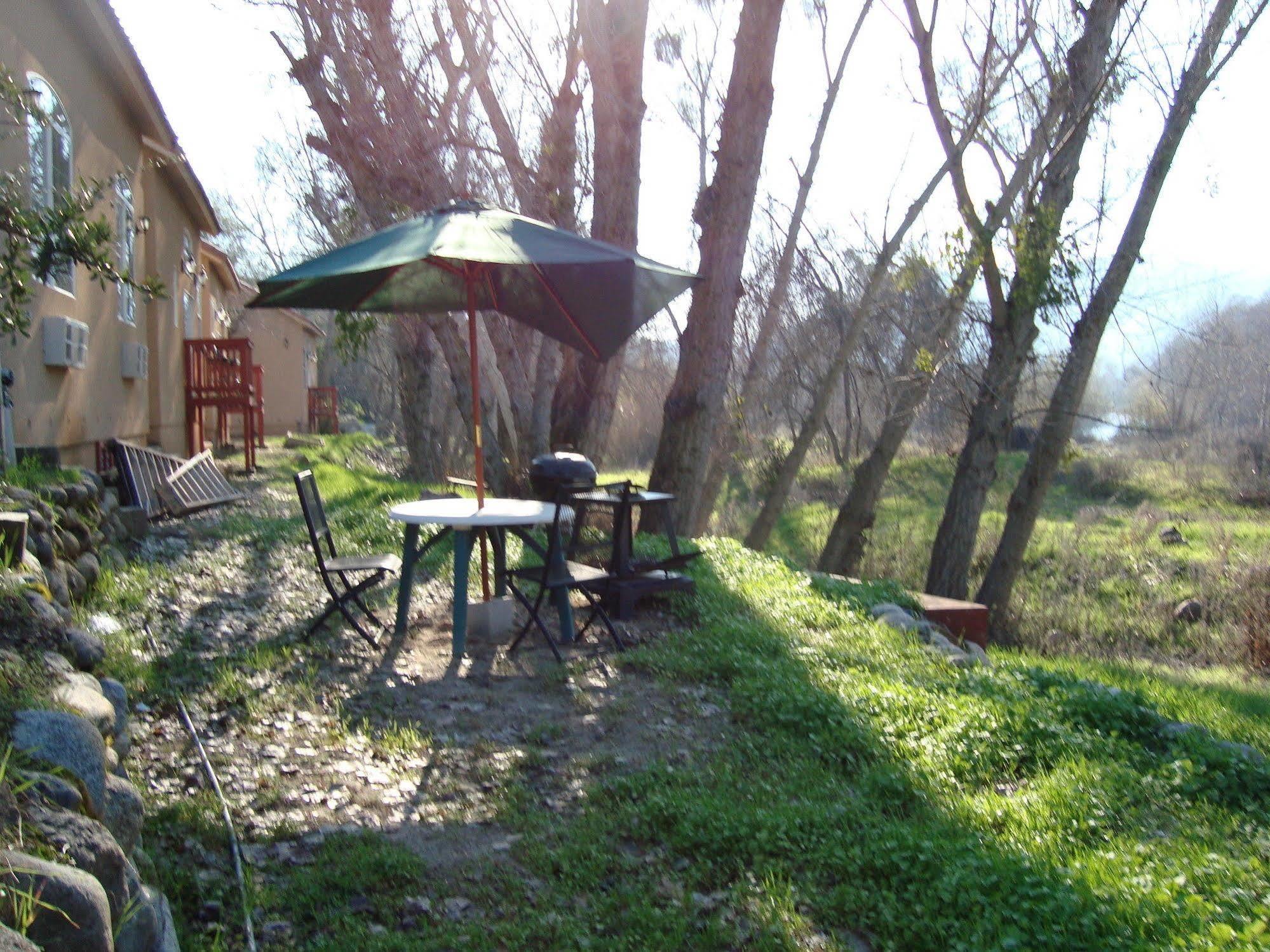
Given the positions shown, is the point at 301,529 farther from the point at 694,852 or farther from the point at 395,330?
the point at 395,330

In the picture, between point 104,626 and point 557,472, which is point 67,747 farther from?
point 557,472

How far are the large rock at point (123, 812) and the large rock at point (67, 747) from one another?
0.15 feet

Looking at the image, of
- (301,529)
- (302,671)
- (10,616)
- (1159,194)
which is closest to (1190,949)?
(10,616)

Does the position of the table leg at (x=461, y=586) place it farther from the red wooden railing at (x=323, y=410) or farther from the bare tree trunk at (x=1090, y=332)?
the red wooden railing at (x=323, y=410)

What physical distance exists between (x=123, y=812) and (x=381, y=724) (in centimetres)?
191

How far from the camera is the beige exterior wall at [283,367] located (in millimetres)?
30438

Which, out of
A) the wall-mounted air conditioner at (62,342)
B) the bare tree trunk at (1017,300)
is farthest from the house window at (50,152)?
the bare tree trunk at (1017,300)

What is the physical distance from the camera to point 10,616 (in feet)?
12.4

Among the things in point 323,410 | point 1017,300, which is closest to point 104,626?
point 1017,300

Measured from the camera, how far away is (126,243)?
11.5 m

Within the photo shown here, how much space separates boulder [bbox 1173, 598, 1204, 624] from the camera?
14.5 m

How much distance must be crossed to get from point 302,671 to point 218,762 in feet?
4.21

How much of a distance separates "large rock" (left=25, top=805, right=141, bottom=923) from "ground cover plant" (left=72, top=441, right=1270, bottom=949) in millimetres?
496

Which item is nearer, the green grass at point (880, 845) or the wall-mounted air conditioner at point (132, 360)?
the green grass at point (880, 845)
